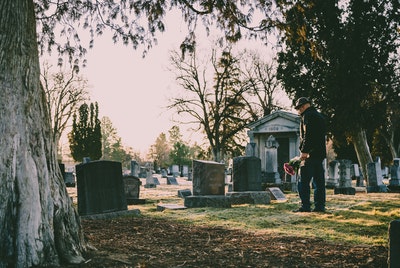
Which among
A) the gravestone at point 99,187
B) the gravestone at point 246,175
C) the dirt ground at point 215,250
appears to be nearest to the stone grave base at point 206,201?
the gravestone at point 246,175

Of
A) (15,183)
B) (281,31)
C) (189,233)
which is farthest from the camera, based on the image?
(281,31)

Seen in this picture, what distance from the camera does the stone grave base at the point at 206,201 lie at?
353 inches

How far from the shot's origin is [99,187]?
7285 mm

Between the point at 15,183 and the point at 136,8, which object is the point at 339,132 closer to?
the point at 136,8

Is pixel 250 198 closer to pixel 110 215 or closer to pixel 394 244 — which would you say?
pixel 110 215

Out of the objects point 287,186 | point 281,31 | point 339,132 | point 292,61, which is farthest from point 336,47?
point 281,31

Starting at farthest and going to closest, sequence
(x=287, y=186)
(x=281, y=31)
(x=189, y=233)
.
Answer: (x=287, y=186) < (x=281, y=31) < (x=189, y=233)

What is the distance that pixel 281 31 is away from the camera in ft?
20.9

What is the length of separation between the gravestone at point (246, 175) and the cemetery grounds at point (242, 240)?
3163 millimetres

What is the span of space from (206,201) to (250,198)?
1362mm

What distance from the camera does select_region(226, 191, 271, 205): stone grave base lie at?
9.77 meters

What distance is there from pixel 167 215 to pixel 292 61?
1390cm

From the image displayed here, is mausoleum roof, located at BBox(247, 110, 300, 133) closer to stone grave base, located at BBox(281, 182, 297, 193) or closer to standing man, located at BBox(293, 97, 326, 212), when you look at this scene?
stone grave base, located at BBox(281, 182, 297, 193)

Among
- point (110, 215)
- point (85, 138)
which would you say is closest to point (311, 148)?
point (110, 215)
